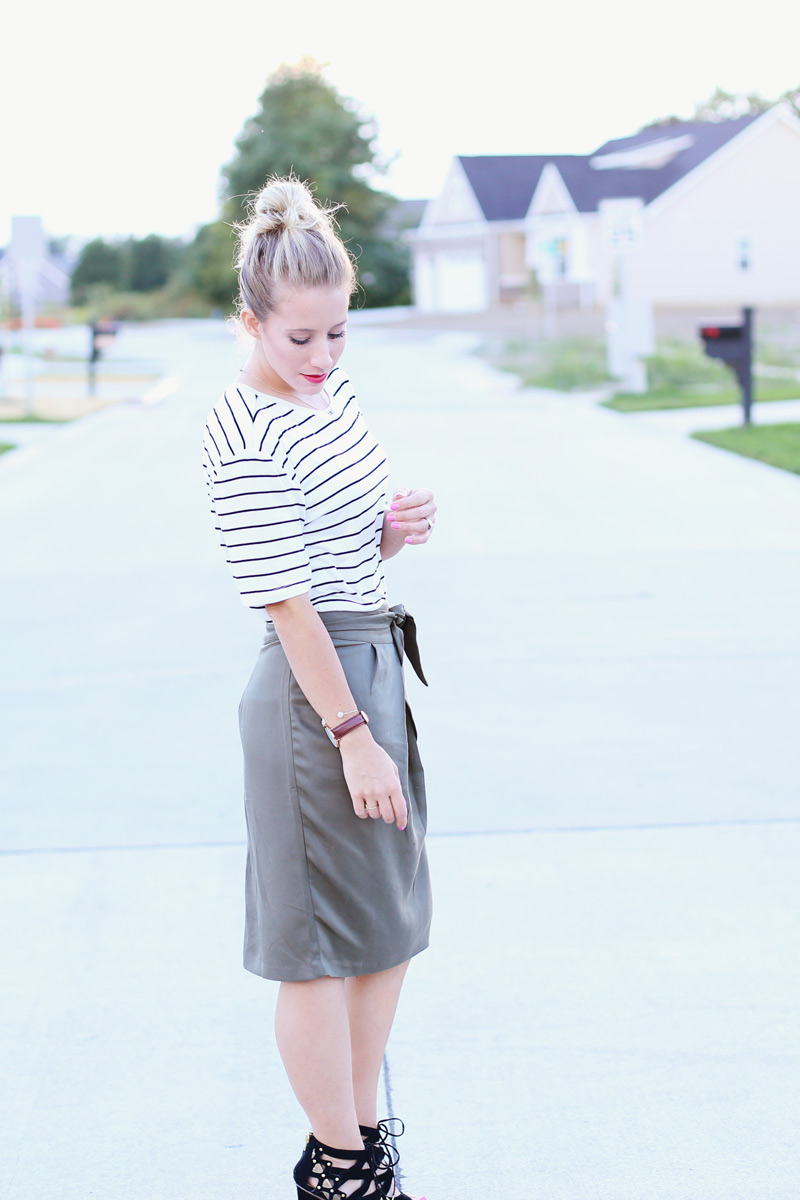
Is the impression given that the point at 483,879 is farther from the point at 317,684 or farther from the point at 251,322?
the point at 251,322

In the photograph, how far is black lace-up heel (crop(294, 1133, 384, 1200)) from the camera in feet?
7.25

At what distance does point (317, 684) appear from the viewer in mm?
2043

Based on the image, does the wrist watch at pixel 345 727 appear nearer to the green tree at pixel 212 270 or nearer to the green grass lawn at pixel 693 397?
the green grass lawn at pixel 693 397

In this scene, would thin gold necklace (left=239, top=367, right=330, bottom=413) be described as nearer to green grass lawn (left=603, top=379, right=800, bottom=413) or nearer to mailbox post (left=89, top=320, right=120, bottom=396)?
green grass lawn (left=603, top=379, right=800, bottom=413)

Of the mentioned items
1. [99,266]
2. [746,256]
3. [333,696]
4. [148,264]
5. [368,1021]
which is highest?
[99,266]

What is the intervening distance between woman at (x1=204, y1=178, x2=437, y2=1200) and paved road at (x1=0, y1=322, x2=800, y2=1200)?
50 cm

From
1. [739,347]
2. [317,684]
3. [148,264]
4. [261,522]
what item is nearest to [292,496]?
[261,522]

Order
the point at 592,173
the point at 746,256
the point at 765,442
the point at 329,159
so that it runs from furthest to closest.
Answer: the point at 329,159 < the point at 592,173 < the point at 746,256 < the point at 765,442

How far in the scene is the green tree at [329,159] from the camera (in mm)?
58656

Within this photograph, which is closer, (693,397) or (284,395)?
(284,395)

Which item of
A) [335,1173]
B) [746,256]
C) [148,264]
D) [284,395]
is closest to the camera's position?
[284,395]

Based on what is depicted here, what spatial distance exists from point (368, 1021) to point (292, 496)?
921 millimetres

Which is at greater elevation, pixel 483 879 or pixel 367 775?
pixel 367 775

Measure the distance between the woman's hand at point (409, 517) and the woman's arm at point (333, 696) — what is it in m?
0.24
